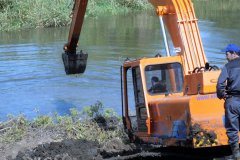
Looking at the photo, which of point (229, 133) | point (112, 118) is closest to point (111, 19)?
point (112, 118)

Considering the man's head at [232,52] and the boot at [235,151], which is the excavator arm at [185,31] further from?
the boot at [235,151]

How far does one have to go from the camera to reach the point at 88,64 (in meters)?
22.5

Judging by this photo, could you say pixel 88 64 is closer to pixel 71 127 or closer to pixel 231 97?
pixel 71 127

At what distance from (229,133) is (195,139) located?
50 centimetres

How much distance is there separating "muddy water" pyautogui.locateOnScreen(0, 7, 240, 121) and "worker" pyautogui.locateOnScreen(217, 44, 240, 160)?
8006mm

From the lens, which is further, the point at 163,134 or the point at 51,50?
the point at 51,50

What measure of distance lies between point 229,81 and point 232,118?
0.53 metres

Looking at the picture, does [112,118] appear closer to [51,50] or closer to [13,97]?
[13,97]

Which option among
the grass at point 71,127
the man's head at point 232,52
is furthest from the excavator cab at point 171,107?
the grass at point 71,127

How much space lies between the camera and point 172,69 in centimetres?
1013

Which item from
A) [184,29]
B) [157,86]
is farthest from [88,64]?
[184,29]

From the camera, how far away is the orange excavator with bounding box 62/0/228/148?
8.06 meters

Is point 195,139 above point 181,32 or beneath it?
beneath

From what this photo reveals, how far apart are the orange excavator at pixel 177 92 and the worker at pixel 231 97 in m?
0.25
